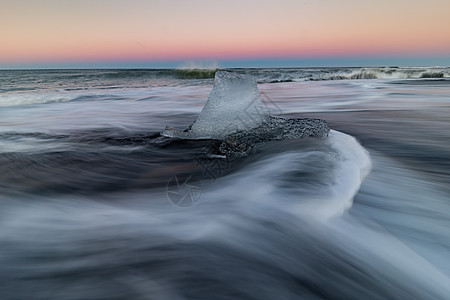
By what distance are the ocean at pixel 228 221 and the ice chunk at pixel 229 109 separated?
0.05 metres

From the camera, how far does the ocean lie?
1.39m

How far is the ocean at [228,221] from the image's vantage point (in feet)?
4.56

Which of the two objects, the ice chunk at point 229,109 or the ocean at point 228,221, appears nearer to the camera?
the ocean at point 228,221

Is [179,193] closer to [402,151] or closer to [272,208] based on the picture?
[272,208]

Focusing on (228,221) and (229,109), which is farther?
(229,109)

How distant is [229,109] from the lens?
12.4 ft

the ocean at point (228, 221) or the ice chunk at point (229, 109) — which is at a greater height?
the ice chunk at point (229, 109)

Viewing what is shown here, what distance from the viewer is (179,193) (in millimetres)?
2518

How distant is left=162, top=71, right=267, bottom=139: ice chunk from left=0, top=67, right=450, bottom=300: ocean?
0.05 metres

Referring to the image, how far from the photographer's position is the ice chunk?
377cm

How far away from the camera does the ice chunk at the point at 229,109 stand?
377 cm

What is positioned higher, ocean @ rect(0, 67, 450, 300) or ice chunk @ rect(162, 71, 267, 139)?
ice chunk @ rect(162, 71, 267, 139)

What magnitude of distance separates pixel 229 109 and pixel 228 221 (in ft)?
6.67

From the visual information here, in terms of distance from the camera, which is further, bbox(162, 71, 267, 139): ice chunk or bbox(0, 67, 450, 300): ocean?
bbox(162, 71, 267, 139): ice chunk
